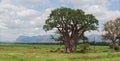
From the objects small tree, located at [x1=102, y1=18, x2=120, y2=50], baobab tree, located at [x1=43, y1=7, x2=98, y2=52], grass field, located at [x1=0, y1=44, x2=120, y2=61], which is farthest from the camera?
small tree, located at [x1=102, y1=18, x2=120, y2=50]

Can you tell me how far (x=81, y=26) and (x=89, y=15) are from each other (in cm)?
440

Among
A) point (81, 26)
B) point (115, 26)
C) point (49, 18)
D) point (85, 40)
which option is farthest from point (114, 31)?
point (49, 18)

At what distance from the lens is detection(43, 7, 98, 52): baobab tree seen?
9281 centimetres

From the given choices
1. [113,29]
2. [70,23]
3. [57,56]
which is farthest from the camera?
[113,29]

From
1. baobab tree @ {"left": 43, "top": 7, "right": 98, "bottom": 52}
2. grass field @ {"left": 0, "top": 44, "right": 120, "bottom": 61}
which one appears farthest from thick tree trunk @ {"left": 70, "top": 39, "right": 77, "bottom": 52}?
grass field @ {"left": 0, "top": 44, "right": 120, "bottom": 61}

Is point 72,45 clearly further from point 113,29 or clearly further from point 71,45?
point 113,29

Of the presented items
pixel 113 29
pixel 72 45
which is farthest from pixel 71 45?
pixel 113 29

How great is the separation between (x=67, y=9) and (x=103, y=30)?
22.5 metres

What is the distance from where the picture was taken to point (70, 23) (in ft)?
307

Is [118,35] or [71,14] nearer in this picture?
[71,14]

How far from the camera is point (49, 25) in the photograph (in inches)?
3738

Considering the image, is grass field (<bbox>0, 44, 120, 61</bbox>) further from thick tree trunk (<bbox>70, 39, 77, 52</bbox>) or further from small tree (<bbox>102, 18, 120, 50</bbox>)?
small tree (<bbox>102, 18, 120, 50</bbox>)

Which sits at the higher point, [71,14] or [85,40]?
[71,14]

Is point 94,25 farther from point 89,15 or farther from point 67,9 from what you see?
point 67,9
